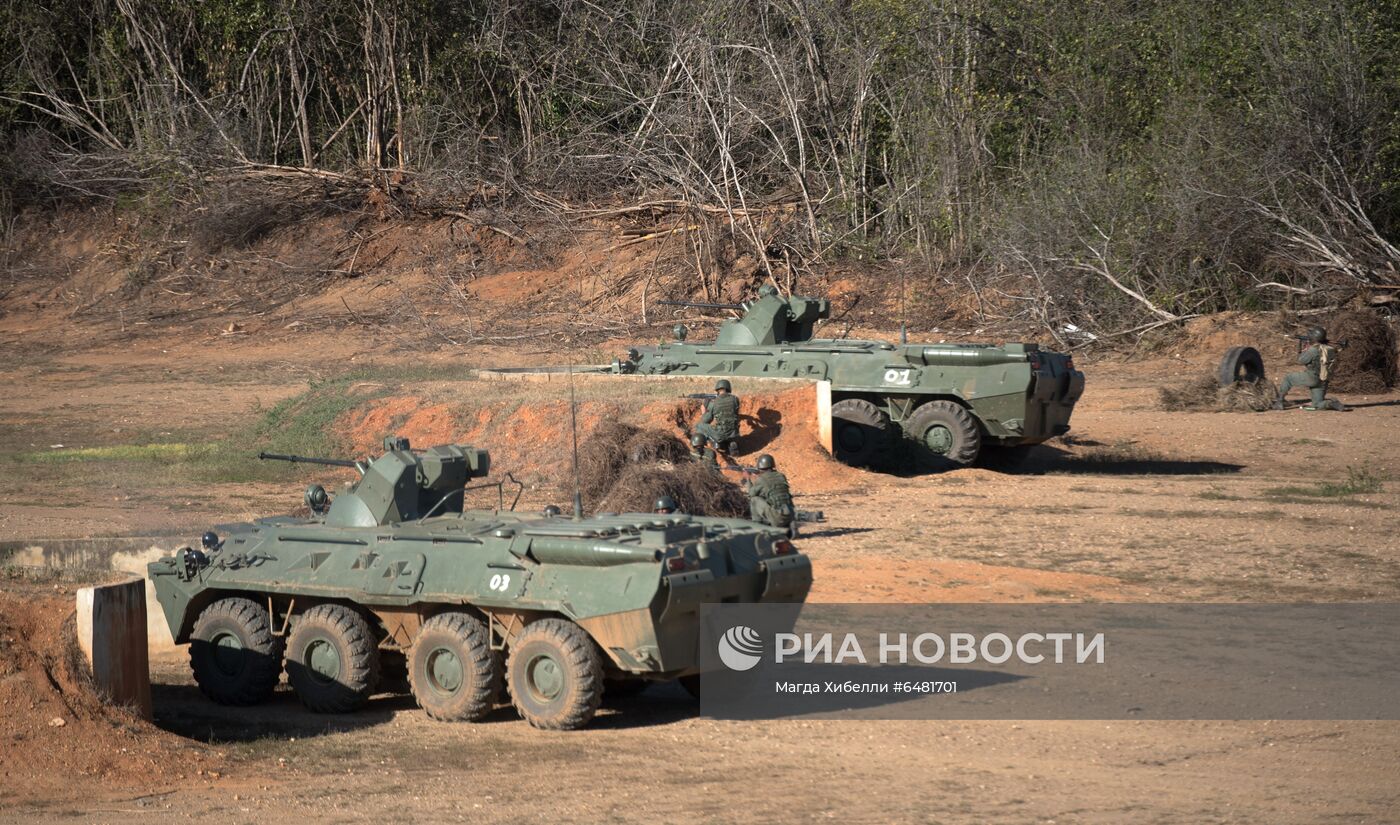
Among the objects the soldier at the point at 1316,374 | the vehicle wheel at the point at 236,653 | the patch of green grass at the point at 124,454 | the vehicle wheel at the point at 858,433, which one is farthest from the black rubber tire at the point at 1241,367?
the vehicle wheel at the point at 236,653

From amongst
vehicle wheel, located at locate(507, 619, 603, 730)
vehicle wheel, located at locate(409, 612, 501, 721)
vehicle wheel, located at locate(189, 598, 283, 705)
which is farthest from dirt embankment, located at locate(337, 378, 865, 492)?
vehicle wheel, located at locate(507, 619, 603, 730)

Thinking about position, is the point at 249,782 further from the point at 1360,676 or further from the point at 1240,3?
the point at 1240,3

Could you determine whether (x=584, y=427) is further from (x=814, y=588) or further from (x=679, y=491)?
(x=814, y=588)

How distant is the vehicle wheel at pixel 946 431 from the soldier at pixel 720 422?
2631mm

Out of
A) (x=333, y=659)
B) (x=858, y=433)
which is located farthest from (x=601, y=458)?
(x=333, y=659)

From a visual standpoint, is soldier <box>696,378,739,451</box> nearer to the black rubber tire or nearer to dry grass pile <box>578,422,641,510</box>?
dry grass pile <box>578,422,641,510</box>

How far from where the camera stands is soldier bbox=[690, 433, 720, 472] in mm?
18047

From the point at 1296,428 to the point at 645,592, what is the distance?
15.9 m

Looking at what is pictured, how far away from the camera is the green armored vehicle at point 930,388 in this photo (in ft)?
65.3

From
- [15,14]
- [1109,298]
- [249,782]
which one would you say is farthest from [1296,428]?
[15,14]

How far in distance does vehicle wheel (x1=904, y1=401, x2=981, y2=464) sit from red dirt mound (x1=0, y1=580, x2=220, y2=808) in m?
11.9

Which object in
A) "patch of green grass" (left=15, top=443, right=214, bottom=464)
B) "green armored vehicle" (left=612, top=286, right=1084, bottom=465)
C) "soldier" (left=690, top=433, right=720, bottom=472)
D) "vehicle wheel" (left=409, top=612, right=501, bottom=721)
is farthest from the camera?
"patch of green grass" (left=15, top=443, right=214, bottom=464)

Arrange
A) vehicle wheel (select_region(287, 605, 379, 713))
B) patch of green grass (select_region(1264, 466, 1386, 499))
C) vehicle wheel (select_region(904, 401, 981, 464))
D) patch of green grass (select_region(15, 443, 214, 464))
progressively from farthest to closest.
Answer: patch of green grass (select_region(15, 443, 214, 464)), vehicle wheel (select_region(904, 401, 981, 464)), patch of green grass (select_region(1264, 466, 1386, 499)), vehicle wheel (select_region(287, 605, 379, 713))

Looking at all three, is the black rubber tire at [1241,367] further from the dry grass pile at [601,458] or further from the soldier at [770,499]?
the soldier at [770,499]
